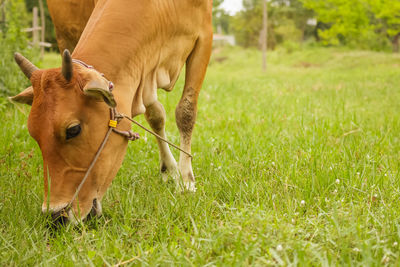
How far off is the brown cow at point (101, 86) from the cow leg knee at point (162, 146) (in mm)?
189

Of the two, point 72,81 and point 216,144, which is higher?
point 72,81

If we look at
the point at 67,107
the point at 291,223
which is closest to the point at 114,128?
the point at 67,107

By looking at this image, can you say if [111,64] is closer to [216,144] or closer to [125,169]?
[125,169]

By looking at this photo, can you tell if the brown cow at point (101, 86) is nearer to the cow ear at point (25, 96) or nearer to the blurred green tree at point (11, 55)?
the cow ear at point (25, 96)

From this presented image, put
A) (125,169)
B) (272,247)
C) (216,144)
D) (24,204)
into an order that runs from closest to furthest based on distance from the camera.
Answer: (272,247) → (24,204) → (125,169) → (216,144)

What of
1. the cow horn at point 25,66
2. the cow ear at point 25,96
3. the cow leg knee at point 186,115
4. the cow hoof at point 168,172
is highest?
the cow horn at point 25,66

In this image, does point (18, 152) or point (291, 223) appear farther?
point (18, 152)

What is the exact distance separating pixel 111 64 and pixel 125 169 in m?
1.26

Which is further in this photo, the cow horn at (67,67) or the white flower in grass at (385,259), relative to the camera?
the cow horn at (67,67)

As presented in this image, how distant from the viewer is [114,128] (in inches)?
93.3

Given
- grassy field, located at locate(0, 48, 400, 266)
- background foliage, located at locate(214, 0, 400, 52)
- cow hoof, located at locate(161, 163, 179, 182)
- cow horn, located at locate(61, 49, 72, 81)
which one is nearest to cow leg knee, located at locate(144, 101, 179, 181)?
cow hoof, located at locate(161, 163, 179, 182)

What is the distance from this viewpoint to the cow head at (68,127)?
7.04 feet

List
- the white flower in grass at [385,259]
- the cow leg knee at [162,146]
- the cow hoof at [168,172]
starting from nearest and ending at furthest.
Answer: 1. the white flower in grass at [385,259]
2. the cow hoof at [168,172]
3. the cow leg knee at [162,146]

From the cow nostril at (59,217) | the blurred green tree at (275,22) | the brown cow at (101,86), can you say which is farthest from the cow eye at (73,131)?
the blurred green tree at (275,22)
